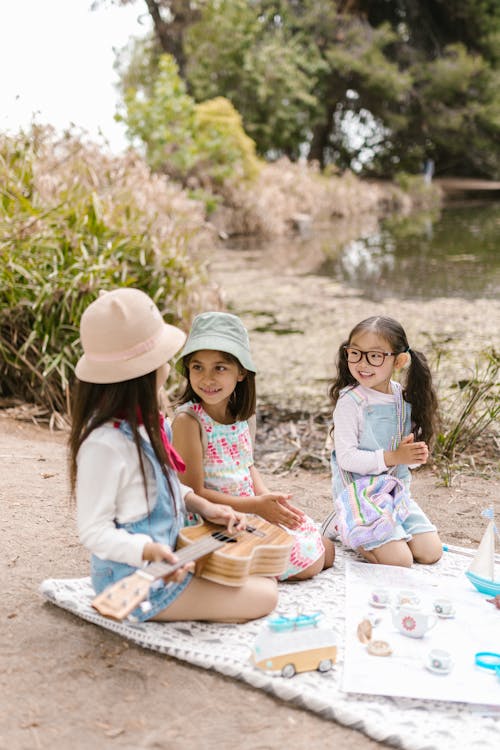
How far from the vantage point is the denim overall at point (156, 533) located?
1897 mm

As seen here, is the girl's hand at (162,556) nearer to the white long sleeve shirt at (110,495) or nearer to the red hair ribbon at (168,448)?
the white long sleeve shirt at (110,495)

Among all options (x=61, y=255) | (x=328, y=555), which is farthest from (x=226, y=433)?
(x=61, y=255)

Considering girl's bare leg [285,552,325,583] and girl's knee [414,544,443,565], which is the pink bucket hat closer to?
girl's bare leg [285,552,325,583]

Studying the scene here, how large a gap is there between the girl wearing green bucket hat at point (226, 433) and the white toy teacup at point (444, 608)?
1.28 ft

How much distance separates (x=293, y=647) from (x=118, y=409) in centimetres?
71

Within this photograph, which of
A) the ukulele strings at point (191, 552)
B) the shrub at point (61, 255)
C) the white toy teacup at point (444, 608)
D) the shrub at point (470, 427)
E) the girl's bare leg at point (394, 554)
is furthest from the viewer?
the shrub at point (61, 255)

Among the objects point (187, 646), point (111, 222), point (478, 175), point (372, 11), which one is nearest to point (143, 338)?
point (187, 646)

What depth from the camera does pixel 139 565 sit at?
5.88 ft

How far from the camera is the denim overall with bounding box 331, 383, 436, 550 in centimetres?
Answer: 262

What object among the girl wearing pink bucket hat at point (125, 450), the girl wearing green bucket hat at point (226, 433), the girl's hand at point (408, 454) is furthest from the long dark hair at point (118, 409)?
the girl's hand at point (408, 454)

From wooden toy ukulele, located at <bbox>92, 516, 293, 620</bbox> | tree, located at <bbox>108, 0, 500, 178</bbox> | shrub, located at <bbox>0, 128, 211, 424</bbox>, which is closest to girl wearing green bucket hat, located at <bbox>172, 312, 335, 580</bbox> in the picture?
wooden toy ukulele, located at <bbox>92, 516, 293, 620</bbox>

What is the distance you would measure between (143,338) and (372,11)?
2483 centimetres

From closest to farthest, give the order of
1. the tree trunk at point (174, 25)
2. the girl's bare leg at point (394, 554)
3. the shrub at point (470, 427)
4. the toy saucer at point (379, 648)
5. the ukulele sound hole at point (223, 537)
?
the toy saucer at point (379, 648), the ukulele sound hole at point (223, 537), the girl's bare leg at point (394, 554), the shrub at point (470, 427), the tree trunk at point (174, 25)

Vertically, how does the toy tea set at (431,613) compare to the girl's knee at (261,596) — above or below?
below
